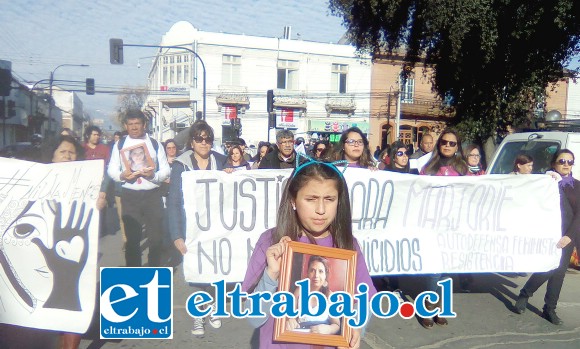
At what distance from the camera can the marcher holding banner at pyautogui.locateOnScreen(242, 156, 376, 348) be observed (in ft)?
7.87

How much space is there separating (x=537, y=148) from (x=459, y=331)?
12.8ft

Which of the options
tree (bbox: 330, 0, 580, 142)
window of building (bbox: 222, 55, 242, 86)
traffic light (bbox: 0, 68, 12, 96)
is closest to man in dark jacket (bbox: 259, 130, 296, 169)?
tree (bbox: 330, 0, 580, 142)

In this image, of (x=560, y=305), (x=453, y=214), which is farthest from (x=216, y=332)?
(x=560, y=305)

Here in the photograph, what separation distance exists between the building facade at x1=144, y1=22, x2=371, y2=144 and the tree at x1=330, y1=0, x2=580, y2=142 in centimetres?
2243

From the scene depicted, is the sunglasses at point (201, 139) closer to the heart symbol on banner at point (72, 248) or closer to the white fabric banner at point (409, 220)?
the white fabric banner at point (409, 220)

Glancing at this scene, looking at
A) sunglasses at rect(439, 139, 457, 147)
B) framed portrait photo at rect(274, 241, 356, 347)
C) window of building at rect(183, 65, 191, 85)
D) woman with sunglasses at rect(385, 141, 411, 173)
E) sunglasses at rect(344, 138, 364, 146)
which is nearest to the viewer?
framed portrait photo at rect(274, 241, 356, 347)

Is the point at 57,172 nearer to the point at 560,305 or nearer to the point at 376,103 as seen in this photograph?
the point at 560,305

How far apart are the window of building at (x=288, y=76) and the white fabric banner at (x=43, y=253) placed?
3594cm

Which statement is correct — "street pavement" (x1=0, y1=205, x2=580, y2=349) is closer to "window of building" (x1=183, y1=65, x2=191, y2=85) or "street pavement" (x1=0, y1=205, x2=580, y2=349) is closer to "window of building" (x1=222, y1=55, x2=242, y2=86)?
"window of building" (x1=222, y1=55, x2=242, y2=86)

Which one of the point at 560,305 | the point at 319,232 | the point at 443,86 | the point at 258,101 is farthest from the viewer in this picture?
the point at 258,101

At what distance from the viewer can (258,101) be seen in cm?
3875

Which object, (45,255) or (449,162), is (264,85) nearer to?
(449,162)

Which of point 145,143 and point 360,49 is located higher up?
point 360,49

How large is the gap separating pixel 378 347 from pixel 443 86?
11.6 m
